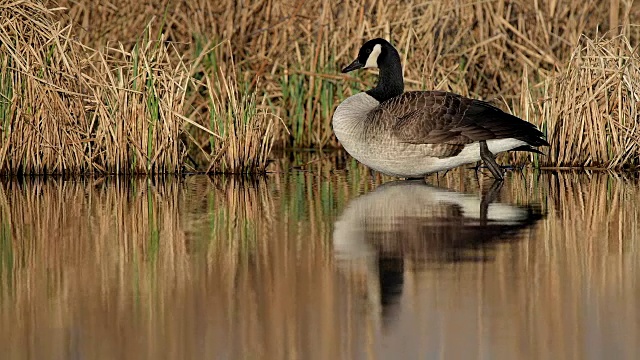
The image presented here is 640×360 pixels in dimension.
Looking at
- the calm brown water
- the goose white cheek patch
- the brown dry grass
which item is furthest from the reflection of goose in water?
the brown dry grass

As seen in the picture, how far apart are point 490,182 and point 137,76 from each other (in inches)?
132

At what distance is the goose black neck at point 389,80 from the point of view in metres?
10.9

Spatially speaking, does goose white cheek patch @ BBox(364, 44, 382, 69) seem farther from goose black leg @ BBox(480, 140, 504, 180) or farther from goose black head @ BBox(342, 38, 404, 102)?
goose black leg @ BBox(480, 140, 504, 180)

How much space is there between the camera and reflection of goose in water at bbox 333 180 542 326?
20.4 feet

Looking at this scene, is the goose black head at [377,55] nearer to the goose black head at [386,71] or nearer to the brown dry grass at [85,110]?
the goose black head at [386,71]

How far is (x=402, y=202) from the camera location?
876 cm

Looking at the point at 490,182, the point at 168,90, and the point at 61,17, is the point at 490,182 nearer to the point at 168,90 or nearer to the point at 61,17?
the point at 168,90

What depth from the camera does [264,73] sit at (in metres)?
13.7

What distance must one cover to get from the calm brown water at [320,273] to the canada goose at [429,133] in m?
0.42

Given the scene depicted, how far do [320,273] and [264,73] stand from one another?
7997mm

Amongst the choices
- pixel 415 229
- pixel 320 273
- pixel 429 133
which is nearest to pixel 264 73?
pixel 429 133

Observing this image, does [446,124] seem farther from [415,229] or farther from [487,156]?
[415,229]

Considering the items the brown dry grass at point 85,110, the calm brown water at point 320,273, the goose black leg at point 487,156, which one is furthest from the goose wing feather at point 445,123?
the brown dry grass at point 85,110

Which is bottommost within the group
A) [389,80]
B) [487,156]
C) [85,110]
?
[487,156]
